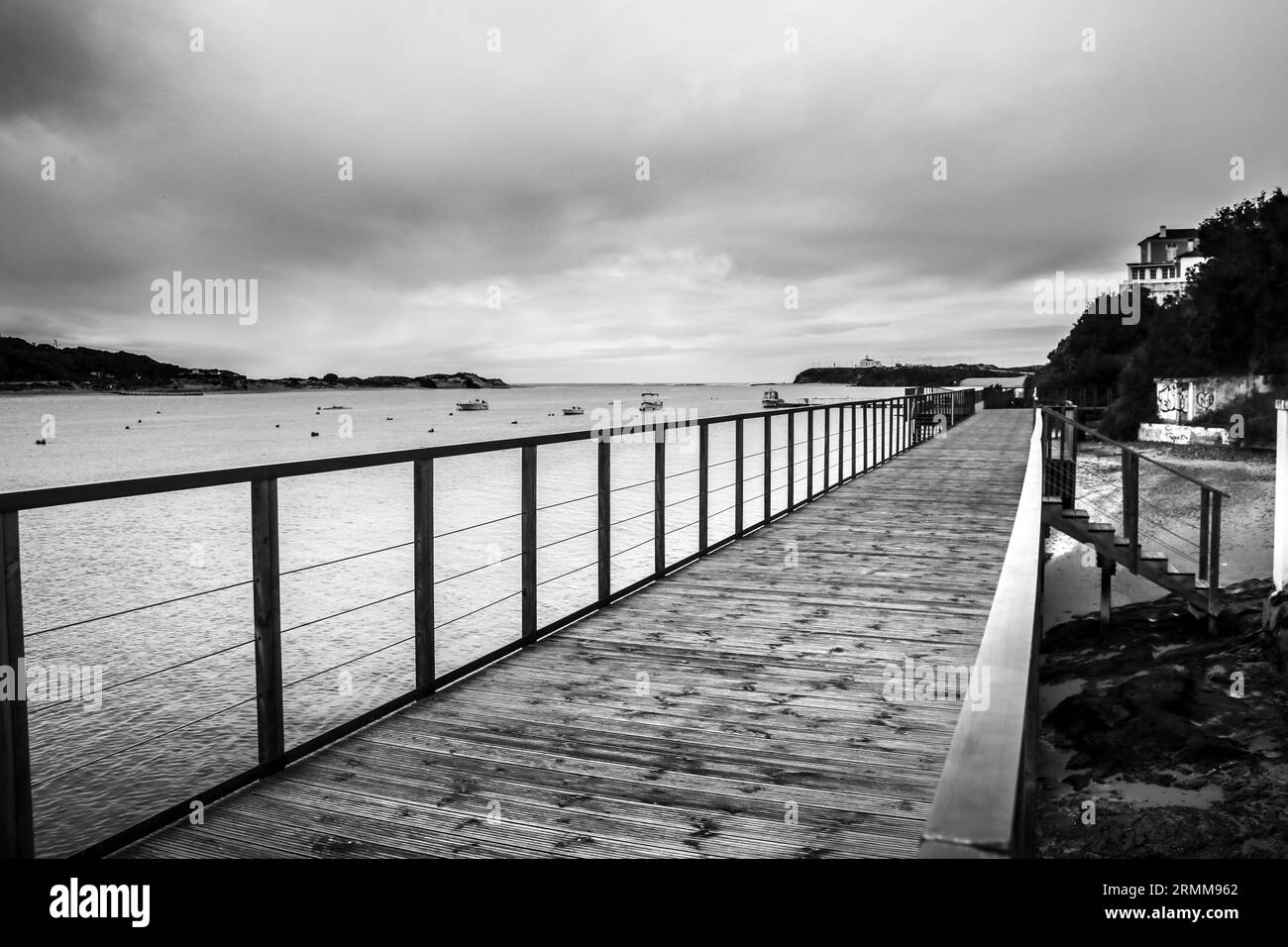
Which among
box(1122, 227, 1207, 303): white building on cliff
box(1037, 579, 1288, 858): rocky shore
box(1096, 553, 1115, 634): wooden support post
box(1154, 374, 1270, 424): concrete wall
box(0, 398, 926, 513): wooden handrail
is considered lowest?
box(1037, 579, 1288, 858): rocky shore

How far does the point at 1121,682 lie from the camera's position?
1026 cm

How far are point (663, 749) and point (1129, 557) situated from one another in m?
10.0

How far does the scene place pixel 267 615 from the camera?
292 cm

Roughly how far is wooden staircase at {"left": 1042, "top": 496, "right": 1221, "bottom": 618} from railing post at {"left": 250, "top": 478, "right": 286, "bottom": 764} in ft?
33.6

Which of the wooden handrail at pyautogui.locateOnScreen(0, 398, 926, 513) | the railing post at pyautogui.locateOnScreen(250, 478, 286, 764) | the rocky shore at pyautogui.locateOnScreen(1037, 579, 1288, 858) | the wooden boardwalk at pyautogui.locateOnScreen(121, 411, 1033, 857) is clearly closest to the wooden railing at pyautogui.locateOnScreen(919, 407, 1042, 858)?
the wooden boardwalk at pyautogui.locateOnScreen(121, 411, 1033, 857)

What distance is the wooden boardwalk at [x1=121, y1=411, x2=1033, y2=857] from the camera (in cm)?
252

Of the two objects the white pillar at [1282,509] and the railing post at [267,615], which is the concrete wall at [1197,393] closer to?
the white pillar at [1282,509]

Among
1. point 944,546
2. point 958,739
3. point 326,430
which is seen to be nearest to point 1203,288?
point 944,546

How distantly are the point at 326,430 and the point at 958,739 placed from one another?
7850cm

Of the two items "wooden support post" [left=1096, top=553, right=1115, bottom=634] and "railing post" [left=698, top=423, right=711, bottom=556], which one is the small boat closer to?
"wooden support post" [left=1096, top=553, right=1115, bottom=634]

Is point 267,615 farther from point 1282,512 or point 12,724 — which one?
point 1282,512

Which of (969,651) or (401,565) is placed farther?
(401,565)
